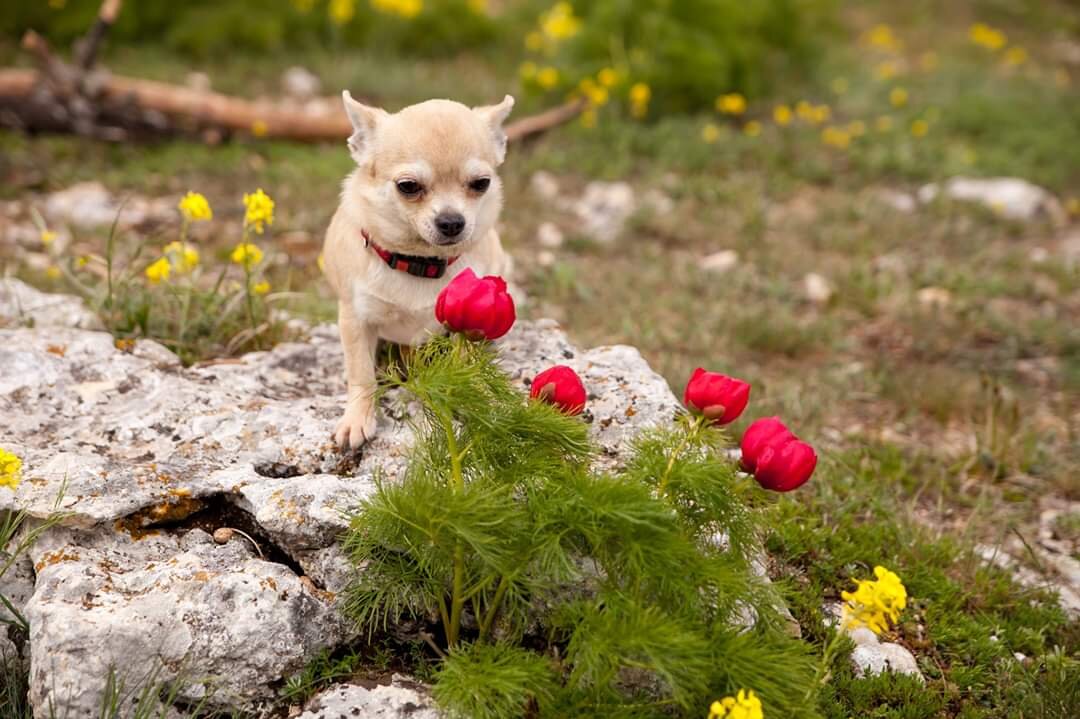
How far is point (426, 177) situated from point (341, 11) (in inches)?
260

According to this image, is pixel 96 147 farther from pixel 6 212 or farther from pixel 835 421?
pixel 835 421

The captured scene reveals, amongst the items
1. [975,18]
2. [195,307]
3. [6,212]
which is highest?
[975,18]

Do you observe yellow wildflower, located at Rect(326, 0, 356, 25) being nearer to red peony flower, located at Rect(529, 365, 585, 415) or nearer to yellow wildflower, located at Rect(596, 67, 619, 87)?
yellow wildflower, located at Rect(596, 67, 619, 87)

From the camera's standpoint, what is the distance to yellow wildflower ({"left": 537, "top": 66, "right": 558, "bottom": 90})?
26.1ft

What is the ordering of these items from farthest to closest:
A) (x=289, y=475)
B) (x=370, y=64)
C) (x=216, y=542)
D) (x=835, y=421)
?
1. (x=370, y=64)
2. (x=835, y=421)
3. (x=289, y=475)
4. (x=216, y=542)

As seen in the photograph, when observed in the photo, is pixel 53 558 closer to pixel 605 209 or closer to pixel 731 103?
pixel 605 209

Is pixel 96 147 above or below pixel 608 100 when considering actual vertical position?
below

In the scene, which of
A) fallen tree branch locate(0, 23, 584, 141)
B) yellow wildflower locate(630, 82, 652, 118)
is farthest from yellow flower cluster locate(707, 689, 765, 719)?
yellow wildflower locate(630, 82, 652, 118)

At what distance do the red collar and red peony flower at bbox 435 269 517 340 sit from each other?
998 mm

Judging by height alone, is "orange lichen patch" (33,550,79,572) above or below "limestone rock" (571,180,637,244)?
above

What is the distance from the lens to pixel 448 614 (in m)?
2.63

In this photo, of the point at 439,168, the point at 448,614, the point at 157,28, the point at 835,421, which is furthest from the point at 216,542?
the point at 157,28

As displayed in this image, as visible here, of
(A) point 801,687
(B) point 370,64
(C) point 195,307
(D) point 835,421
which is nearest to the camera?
(A) point 801,687

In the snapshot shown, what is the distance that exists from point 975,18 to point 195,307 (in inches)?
436
